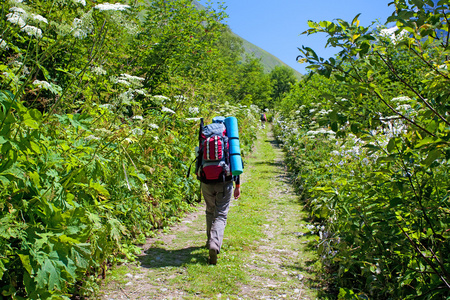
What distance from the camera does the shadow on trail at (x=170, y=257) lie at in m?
4.58

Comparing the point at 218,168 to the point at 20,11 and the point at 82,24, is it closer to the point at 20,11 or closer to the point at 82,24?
the point at 82,24

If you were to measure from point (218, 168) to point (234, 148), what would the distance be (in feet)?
1.10

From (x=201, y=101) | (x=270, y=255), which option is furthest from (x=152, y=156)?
(x=201, y=101)

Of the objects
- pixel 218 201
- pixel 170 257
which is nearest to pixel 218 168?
pixel 218 201

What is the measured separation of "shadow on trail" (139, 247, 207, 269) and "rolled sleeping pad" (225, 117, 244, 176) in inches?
49.5

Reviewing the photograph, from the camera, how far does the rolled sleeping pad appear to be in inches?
183

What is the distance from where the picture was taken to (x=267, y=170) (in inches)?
505

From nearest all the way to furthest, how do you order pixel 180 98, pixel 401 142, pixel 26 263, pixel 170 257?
1. pixel 26 263
2. pixel 401 142
3. pixel 170 257
4. pixel 180 98

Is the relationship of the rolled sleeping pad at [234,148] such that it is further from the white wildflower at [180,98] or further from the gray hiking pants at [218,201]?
the white wildflower at [180,98]

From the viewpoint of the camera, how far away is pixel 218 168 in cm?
465

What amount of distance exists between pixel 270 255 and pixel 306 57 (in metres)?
3.52

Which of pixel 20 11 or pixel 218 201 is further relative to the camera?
pixel 218 201

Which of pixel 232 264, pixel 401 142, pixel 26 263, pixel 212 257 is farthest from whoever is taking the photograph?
pixel 232 264

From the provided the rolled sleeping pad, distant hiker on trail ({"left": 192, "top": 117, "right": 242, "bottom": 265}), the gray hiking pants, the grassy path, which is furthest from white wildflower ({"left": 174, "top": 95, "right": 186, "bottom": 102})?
the gray hiking pants
